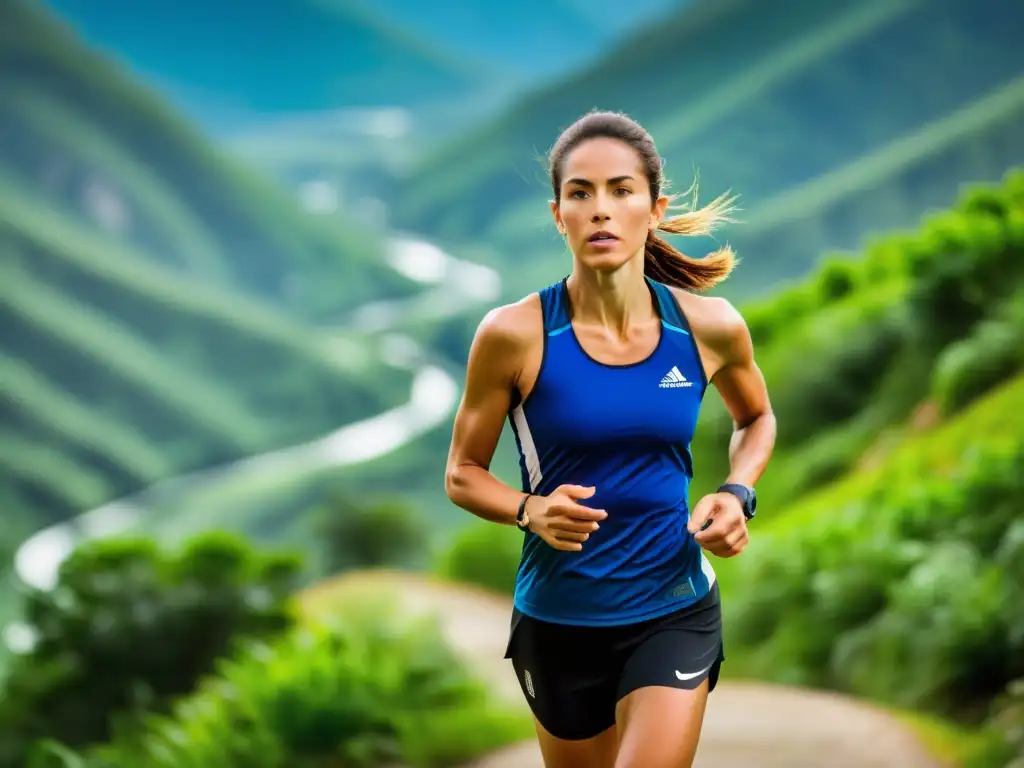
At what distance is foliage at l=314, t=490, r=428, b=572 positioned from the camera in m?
15.4

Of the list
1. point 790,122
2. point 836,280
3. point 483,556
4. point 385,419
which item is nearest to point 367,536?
point 483,556

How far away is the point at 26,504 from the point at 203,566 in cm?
3980

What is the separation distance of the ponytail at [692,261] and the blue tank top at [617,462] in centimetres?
28

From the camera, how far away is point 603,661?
3086mm

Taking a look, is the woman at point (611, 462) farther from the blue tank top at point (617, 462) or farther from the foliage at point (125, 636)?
the foliage at point (125, 636)

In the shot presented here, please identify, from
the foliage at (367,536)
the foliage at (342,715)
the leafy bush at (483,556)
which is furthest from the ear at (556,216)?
the foliage at (367,536)

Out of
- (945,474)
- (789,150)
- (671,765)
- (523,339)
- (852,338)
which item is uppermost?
(789,150)

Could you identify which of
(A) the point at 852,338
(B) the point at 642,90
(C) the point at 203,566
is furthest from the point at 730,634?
(B) the point at 642,90

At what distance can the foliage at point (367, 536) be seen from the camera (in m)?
15.4

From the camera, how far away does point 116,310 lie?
193ft

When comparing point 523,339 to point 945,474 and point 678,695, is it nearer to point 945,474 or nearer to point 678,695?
point 678,695

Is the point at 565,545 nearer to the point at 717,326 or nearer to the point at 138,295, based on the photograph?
the point at 717,326

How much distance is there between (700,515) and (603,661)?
18.8 inches

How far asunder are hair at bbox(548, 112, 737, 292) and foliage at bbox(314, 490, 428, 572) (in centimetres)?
1215
